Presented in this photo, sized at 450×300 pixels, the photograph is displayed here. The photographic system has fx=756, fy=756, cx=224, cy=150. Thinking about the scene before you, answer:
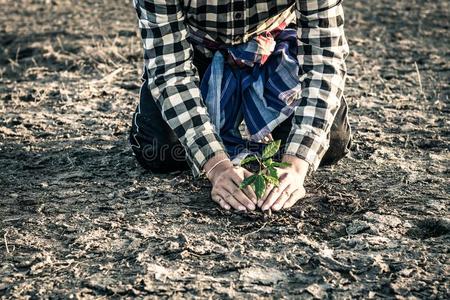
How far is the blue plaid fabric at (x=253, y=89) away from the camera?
3461mm

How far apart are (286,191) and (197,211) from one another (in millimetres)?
371

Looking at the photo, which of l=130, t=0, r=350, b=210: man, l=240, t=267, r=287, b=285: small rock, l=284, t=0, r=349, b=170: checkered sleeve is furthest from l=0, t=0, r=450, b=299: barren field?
l=284, t=0, r=349, b=170: checkered sleeve

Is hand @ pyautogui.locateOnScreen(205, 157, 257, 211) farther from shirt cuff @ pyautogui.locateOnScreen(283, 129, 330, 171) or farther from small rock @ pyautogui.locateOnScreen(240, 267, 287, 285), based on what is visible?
small rock @ pyautogui.locateOnScreen(240, 267, 287, 285)

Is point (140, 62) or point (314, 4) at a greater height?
point (314, 4)

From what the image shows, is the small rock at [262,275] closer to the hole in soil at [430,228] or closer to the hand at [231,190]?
the hand at [231,190]

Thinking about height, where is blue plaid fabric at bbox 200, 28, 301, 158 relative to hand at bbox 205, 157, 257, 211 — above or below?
above

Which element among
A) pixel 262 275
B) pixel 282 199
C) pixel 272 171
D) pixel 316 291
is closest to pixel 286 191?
pixel 282 199

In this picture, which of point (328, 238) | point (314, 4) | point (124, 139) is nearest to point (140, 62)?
point (124, 139)

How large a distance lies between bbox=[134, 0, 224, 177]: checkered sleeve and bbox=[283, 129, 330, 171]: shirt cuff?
0.29 meters

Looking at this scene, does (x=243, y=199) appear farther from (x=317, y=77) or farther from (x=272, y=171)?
(x=317, y=77)

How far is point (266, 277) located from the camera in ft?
8.33

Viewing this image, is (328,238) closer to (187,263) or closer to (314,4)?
(187,263)

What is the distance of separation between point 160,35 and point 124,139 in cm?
94

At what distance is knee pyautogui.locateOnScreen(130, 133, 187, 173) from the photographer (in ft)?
11.2
